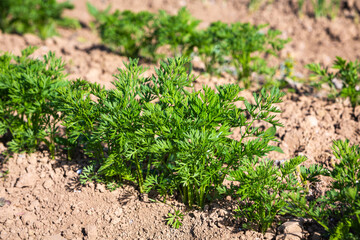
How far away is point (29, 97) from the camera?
11.1ft

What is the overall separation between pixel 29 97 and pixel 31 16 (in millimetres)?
2790

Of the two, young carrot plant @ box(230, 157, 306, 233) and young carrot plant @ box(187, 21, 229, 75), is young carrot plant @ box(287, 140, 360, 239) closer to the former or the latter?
young carrot plant @ box(230, 157, 306, 233)

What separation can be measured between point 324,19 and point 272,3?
106cm

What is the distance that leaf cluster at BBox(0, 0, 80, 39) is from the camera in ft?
18.6

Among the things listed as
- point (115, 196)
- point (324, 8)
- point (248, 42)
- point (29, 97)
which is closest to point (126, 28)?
point (248, 42)

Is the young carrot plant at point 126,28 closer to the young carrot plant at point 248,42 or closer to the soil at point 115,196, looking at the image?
the soil at point 115,196

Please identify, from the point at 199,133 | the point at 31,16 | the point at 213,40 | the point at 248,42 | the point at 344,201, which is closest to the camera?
the point at 344,201

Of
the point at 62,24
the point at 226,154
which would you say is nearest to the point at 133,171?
the point at 226,154

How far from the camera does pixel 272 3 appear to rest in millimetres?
6879

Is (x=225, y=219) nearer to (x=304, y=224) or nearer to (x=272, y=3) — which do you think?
(x=304, y=224)

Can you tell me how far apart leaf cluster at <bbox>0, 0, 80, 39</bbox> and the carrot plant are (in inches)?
87.6

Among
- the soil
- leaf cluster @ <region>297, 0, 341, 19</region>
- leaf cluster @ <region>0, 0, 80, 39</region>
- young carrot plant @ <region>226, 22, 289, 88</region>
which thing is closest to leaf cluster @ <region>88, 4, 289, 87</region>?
young carrot plant @ <region>226, 22, 289, 88</region>

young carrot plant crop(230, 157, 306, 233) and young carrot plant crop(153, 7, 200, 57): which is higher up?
young carrot plant crop(153, 7, 200, 57)

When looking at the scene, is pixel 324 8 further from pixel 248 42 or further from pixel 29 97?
pixel 29 97
